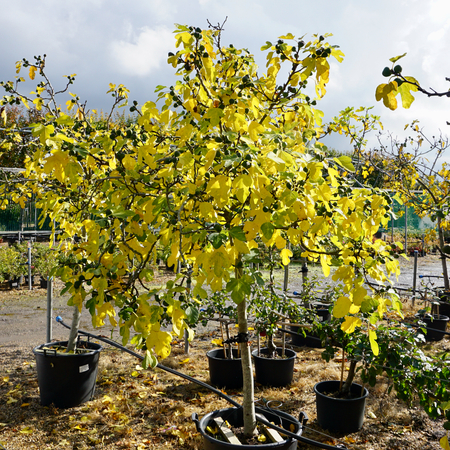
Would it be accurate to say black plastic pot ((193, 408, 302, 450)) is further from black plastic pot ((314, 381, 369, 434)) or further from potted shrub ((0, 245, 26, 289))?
potted shrub ((0, 245, 26, 289))

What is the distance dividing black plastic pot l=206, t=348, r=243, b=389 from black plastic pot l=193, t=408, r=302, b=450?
3.44 feet

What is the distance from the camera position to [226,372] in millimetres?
3471

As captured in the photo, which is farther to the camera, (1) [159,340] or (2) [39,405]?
(2) [39,405]

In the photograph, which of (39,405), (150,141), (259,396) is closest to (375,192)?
(150,141)

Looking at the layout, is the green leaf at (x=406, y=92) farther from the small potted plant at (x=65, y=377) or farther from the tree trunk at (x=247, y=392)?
the small potted plant at (x=65, y=377)

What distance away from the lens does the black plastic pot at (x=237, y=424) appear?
1.96 m

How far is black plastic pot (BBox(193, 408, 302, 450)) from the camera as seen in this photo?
77.0 inches

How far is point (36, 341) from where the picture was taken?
4.96 m

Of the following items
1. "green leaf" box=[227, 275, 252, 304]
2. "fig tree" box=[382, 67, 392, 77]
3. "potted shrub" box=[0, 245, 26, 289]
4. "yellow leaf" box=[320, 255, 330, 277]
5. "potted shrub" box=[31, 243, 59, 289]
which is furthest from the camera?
"potted shrub" box=[31, 243, 59, 289]

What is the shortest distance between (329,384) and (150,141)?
243cm

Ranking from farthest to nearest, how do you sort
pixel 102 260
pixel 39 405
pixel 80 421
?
1. pixel 39 405
2. pixel 80 421
3. pixel 102 260

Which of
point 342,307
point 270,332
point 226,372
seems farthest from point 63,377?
point 342,307

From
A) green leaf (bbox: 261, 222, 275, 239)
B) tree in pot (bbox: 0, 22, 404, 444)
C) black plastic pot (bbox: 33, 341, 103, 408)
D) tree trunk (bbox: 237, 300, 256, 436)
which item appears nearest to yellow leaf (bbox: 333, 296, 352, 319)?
tree in pot (bbox: 0, 22, 404, 444)

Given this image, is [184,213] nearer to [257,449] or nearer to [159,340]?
[159,340]
